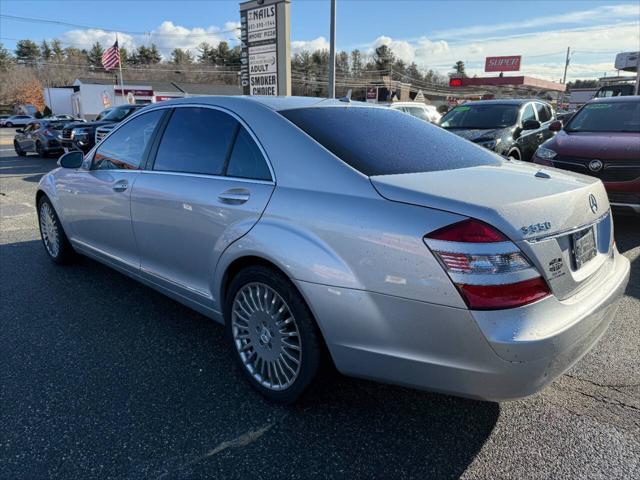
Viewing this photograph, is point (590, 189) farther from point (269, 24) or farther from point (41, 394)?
point (269, 24)

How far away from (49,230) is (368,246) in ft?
13.9

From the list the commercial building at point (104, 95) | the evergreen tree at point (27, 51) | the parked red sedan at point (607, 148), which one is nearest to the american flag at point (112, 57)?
the commercial building at point (104, 95)

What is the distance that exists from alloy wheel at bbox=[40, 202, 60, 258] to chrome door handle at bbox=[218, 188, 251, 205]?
2922 mm

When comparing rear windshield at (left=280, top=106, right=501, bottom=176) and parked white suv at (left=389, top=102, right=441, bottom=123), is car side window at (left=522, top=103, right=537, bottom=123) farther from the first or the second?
rear windshield at (left=280, top=106, right=501, bottom=176)

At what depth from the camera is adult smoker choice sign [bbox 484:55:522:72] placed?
65.6 m

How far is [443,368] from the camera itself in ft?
6.42

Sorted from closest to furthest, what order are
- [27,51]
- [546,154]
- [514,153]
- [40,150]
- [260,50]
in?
[546,154] → [514,153] → [260,50] → [40,150] → [27,51]

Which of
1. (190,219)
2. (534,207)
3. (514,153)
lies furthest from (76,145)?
(534,207)

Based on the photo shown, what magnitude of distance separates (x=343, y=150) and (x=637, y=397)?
2.18 m

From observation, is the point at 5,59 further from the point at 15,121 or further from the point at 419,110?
the point at 419,110

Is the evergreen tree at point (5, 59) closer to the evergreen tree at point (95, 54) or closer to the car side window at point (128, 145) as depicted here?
the evergreen tree at point (95, 54)

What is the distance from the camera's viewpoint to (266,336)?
2598 millimetres

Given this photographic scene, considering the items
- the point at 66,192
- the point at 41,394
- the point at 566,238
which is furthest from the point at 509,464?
the point at 66,192

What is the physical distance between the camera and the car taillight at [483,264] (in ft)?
6.00
